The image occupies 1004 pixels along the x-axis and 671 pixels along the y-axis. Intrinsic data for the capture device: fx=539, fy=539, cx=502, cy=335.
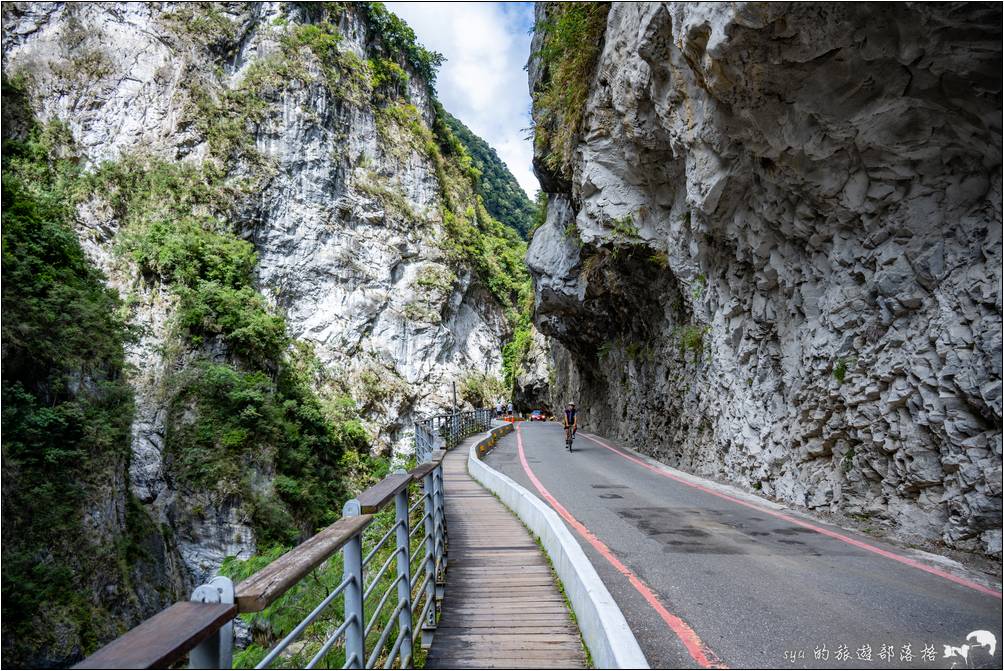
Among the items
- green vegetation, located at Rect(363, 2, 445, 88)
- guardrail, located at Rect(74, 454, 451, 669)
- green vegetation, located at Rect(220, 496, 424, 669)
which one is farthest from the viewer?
green vegetation, located at Rect(363, 2, 445, 88)

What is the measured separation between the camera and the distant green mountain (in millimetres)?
70938

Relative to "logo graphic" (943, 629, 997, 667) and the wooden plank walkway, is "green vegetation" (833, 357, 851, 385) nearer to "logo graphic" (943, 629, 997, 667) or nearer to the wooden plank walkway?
"logo graphic" (943, 629, 997, 667)

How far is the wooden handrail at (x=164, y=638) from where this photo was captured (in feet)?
3.78

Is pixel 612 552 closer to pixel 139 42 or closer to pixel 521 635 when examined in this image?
pixel 521 635

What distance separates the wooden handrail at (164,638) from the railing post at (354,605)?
3.43ft

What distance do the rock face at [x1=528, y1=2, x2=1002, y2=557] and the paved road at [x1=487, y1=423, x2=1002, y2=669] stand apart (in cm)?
118

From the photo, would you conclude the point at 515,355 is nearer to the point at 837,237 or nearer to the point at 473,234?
the point at 473,234

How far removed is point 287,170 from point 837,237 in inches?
1266

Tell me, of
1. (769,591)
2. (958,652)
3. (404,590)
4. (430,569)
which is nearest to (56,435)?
(430,569)

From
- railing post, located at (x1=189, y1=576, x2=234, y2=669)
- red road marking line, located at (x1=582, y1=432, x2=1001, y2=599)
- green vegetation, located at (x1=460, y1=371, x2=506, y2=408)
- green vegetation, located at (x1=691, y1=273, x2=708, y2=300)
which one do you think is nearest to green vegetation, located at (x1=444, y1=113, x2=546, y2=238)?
green vegetation, located at (x1=460, y1=371, x2=506, y2=408)

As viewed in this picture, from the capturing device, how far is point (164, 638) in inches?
50.7

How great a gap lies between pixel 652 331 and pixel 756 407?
7578 millimetres

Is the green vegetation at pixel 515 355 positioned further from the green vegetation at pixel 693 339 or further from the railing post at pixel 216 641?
the railing post at pixel 216 641

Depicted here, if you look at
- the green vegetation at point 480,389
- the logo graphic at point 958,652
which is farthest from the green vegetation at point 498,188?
the logo graphic at point 958,652
